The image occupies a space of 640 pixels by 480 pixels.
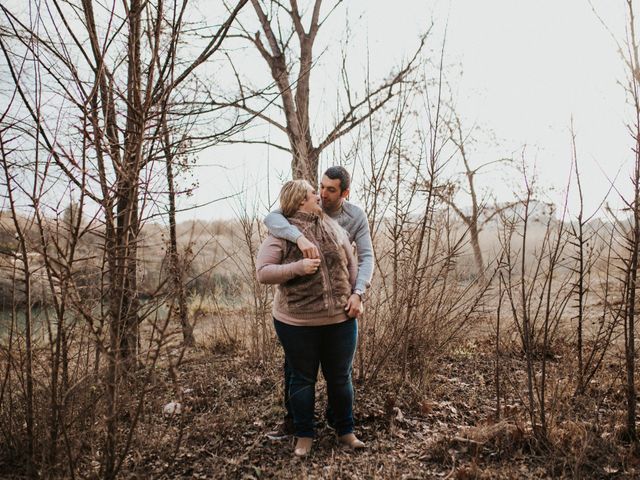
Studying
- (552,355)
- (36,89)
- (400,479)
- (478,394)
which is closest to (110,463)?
(400,479)

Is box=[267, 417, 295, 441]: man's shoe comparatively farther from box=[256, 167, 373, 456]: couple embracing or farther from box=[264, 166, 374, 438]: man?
box=[256, 167, 373, 456]: couple embracing

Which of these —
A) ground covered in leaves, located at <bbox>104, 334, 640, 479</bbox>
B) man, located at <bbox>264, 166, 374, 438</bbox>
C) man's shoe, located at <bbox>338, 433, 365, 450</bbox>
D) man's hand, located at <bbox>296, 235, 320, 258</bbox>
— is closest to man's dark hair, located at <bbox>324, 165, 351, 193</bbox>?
man, located at <bbox>264, 166, 374, 438</bbox>

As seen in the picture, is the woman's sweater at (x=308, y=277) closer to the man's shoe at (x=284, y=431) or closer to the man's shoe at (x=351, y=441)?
the man's shoe at (x=351, y=441)

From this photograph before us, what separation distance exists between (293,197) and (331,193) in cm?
36

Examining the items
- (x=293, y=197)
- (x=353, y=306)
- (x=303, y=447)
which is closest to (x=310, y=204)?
(x=293, y=197)

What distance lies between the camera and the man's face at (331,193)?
3391 mm

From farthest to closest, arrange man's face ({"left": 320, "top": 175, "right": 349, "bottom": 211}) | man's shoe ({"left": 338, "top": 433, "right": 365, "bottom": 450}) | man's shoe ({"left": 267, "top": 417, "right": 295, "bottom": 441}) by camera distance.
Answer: man's shoe ({"left": 267, "top": 417, "right": 295, "bottom": 441})
man's face ({"left": 320, "top": 175, "right": 349, "bottom": 211})
man's shoe ({"left": 338, "top": 433, "right": 365, "bottom": 450})

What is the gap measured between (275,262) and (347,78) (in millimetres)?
2725

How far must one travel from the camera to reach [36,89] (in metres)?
2.52

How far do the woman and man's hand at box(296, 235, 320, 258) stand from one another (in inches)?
1.5

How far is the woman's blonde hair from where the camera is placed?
3.14 meters

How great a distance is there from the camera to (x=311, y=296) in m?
3.02

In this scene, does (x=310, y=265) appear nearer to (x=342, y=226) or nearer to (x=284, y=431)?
(x=342, y=226)

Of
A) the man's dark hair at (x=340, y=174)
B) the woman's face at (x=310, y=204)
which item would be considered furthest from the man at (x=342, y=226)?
the woman's face at (x=310, y=204)
